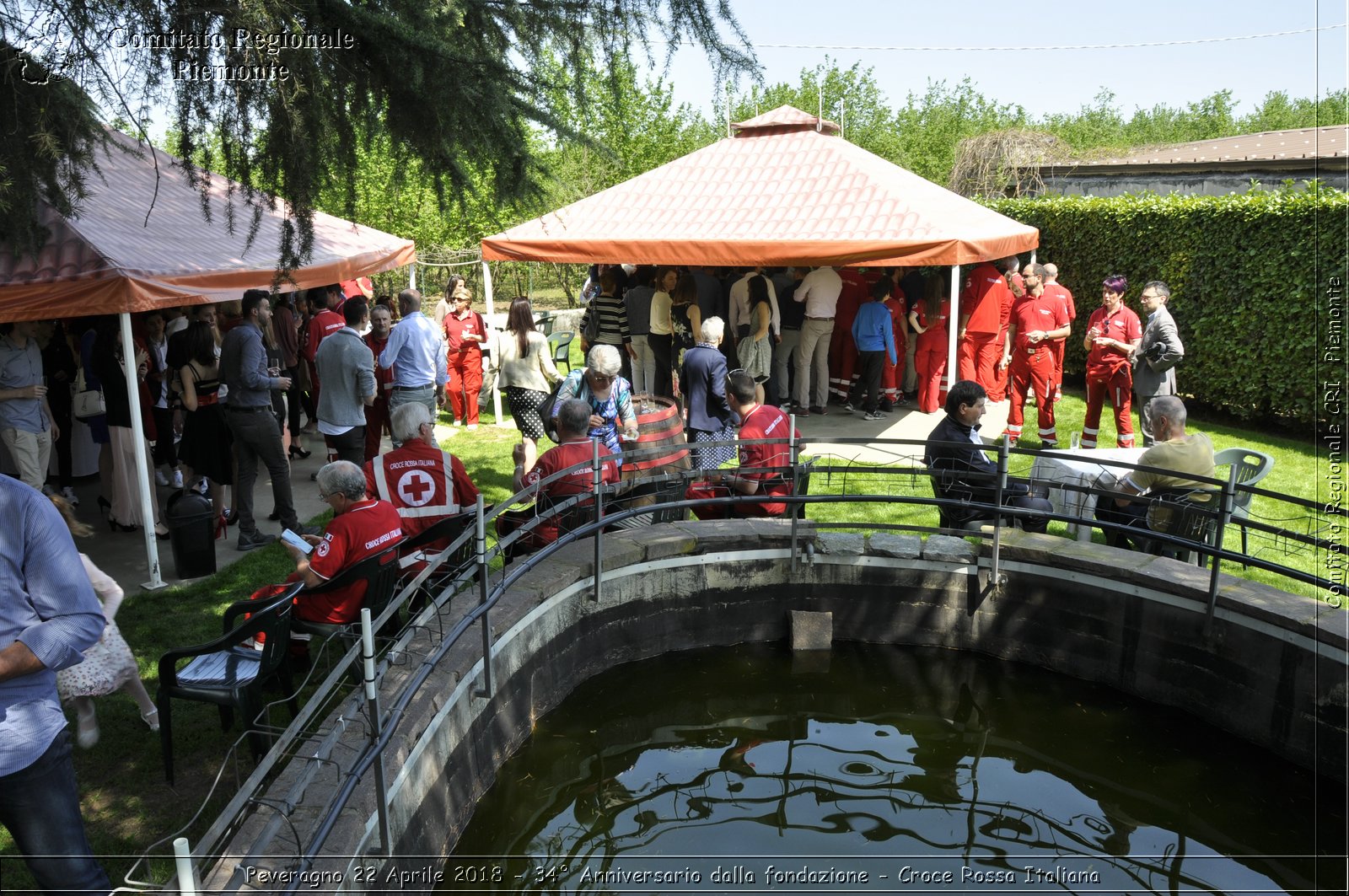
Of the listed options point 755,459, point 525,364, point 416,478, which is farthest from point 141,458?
point 755,459

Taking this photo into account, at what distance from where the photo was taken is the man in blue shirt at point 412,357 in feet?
29.8

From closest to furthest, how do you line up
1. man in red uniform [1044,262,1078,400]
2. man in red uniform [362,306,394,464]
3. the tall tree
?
the tall tree, man in red uniform [362,306,394,464], man in red uniform [1044,262,1078,400]

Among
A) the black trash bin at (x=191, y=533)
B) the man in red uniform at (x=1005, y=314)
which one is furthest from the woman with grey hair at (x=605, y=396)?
the man in red uniform at (x=1005, y=314)

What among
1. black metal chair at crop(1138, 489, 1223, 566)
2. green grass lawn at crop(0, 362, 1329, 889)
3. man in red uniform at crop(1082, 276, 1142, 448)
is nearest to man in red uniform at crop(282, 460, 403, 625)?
green grass lawn at crop(0, 362, 1329, 889)

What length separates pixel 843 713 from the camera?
19.8ft

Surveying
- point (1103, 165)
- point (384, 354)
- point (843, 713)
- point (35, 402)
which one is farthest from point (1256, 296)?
point (35, 402)

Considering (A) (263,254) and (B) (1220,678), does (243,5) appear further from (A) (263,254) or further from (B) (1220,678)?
(B) (1220,678)

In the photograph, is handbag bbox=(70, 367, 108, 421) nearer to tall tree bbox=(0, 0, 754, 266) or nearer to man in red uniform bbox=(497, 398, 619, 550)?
tall tree bbox=(0, 0, 754, 266)

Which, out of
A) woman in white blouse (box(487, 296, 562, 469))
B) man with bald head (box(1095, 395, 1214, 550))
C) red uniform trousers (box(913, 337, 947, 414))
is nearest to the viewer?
man with bald head (box(1095, 395, 1214, 550))

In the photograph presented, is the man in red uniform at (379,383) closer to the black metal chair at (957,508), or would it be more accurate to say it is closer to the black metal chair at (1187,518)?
the black metal chair at (957,508)

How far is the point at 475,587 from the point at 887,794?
94.3 inches

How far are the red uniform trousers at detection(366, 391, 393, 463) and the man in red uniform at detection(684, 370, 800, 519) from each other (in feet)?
12.4

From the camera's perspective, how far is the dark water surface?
4609 millimetres

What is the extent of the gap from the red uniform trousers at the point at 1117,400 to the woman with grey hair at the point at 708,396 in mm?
3793
